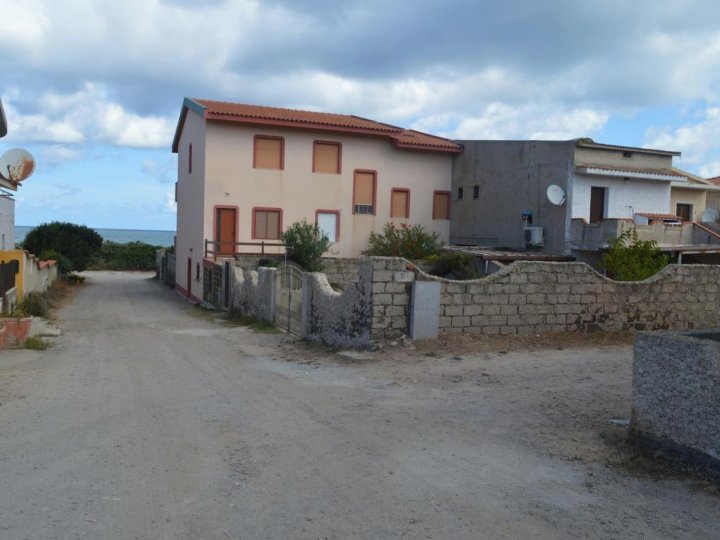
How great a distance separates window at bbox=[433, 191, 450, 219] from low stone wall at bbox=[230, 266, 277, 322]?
14.5 m

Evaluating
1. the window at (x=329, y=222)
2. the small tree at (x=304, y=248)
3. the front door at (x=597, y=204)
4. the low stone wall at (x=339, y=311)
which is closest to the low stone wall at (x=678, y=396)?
the low stone wall at (x=339, y=311)

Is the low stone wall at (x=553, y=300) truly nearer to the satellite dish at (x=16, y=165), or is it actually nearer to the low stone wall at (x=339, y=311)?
the low stone wall at (x=339, y=311)

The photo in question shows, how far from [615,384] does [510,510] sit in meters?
5.14

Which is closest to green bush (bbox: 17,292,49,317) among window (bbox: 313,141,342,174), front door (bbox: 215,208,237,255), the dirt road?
the dirt road

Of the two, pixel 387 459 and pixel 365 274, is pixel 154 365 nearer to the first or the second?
pixel 365 274

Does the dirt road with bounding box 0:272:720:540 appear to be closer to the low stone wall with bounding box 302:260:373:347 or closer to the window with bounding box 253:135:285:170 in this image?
the low stone wall with bounding box 302:260:373:347

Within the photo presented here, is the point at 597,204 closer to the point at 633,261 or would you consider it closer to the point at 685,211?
the point at 685,211

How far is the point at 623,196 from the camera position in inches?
1101

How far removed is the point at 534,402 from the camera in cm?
841

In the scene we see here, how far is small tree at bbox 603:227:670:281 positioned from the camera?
2005cm

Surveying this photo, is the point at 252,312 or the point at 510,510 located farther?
the point at 252,312

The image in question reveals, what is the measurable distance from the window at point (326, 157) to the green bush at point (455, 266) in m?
7.51

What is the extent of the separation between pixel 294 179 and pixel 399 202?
5.73 meters

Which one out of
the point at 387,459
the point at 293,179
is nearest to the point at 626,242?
the point at 293,179
